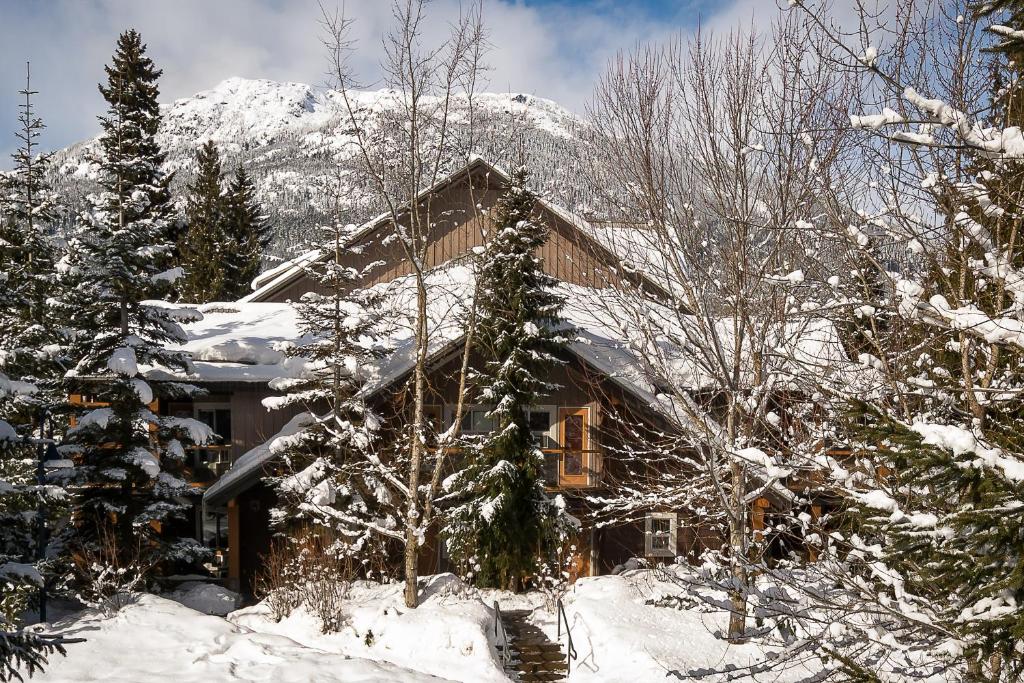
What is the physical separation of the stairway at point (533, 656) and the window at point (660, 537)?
442 centimetres

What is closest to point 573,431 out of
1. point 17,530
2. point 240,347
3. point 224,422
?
point 240,347

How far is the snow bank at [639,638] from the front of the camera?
12.1 meters

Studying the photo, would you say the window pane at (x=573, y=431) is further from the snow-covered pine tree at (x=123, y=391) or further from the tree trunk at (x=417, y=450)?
the snow-covered pine tree at (x=123, y=391)

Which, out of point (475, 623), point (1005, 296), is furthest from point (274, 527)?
point (1005, 296)

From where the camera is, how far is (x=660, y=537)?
18438mm

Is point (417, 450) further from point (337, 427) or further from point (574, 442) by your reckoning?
point (574, 442)

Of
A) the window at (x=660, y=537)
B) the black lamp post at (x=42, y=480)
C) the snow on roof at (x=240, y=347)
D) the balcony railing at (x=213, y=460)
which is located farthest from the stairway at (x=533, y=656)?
the black lamp post at (x=42, y=480)

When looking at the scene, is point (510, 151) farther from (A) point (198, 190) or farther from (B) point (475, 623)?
(A) point (198, 190)

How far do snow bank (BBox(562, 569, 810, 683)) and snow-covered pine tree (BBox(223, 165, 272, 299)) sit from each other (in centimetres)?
3417

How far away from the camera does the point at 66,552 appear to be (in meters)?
14.8

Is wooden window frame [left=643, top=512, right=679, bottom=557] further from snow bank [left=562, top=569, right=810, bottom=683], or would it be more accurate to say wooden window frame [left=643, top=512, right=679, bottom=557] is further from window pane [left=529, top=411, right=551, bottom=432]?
window pane [left=529, top=411, right=551, bottom=432]

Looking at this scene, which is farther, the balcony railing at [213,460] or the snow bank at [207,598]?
the balcony railing at [213,460]

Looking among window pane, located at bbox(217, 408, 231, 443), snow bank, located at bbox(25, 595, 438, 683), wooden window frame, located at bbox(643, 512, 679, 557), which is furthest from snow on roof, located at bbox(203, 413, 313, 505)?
wooden window frame, located at bbox(643, 512, 679, 557)

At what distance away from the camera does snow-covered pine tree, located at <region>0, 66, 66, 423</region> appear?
15.2 m
